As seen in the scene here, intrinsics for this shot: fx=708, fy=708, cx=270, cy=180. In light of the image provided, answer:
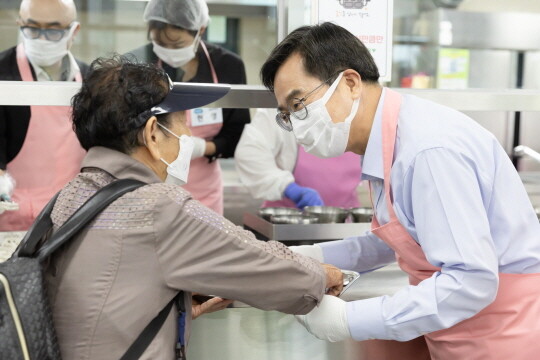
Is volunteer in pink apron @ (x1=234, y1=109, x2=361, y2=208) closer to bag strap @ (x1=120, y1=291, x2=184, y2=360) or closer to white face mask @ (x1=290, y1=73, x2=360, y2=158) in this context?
white face mask @ (x1=290, y1=73, x2=360, y2=158)

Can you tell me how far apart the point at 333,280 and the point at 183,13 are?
1904 mm

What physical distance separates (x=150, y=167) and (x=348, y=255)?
2.45 feet

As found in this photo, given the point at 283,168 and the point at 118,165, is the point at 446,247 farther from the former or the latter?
the point at 283,168

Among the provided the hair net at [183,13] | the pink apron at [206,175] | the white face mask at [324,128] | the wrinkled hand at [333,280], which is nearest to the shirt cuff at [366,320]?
the wrinkled hand at [333,280]

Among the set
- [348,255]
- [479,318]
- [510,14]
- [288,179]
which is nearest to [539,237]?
[479,318]

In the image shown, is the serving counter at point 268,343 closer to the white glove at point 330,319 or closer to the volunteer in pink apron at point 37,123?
the white glove at point 330,319

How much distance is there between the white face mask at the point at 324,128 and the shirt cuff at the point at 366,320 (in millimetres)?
384

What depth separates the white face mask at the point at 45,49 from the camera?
2.92 meters

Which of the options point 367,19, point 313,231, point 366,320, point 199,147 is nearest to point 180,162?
point 366,320

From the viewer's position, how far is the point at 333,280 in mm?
1710

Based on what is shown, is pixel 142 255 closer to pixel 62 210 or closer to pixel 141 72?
pixel 62 210

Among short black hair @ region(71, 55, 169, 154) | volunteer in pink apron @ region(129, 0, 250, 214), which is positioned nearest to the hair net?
volunteer in pink apron @ region(129, 0, 250, 214)

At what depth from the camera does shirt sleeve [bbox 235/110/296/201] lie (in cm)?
339

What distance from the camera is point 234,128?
11.0 feet
